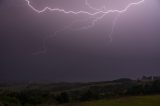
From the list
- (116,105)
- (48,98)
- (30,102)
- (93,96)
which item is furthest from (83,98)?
Result: (116,105)

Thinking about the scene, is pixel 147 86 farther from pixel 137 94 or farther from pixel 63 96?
pixel 63 96

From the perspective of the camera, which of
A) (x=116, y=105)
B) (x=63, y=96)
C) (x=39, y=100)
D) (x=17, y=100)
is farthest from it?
(x=63, y=96)

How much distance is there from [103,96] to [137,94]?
5.42 m

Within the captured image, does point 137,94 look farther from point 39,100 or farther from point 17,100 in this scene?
point 17,100

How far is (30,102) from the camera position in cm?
5506

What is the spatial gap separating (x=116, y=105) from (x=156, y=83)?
23.6 metres

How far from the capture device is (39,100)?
56.7 meters

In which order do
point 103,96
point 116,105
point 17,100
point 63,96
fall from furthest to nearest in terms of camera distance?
point 103,96, point 63,96, point 17,100, point 116,105

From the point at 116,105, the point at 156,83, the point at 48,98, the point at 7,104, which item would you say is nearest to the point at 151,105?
the point at 116,105

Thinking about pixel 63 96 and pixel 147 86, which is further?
pixel 147 86

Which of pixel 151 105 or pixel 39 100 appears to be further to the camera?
pixel 39 100

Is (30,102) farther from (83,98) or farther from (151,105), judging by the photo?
(151,105)

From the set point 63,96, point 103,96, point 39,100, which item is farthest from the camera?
point 103,96

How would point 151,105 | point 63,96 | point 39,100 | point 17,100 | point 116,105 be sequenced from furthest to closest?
point 63,96 → point 39,100 → point 17,100 → point 116,105 → point 151,105
